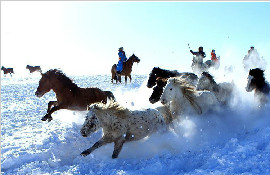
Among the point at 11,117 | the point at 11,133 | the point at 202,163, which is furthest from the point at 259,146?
the point at 11,117

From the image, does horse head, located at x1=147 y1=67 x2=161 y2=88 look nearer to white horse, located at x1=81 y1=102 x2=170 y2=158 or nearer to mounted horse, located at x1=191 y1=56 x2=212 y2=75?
white horse, located at x1=81 y1=102 x2=170 y2=158

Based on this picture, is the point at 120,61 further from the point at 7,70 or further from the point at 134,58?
the point at 7,70

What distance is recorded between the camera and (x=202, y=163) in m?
4.80

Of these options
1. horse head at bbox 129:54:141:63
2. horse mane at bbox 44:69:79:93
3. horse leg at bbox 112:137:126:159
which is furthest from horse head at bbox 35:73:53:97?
horse head at bbox 129:54:141:63

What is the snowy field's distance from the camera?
470 cm

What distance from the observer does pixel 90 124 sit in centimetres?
545

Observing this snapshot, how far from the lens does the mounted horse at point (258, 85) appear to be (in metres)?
8.67

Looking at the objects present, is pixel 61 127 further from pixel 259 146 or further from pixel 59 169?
pixel 259 146

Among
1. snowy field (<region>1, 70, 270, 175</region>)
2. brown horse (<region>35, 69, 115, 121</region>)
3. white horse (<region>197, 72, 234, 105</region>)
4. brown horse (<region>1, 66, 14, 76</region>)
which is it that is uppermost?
white horse (<region>197, 72, 234, 105</region>)

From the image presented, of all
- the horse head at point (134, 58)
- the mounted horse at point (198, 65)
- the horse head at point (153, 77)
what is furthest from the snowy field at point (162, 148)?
the horse head at point (134, 58)

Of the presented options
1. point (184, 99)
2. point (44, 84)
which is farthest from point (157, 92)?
point (44, 84)

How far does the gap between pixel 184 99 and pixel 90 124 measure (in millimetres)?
2965

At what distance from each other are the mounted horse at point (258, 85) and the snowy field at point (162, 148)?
0.35 meters

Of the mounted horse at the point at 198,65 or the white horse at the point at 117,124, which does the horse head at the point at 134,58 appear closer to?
the mounted horse at the point at 198,65
